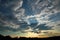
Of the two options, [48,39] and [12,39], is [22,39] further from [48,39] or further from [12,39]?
[48,39]

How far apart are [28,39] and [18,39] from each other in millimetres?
3786

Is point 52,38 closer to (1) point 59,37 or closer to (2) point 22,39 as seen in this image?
(1) point 59,37

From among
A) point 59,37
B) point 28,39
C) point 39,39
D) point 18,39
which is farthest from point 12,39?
point 59,37

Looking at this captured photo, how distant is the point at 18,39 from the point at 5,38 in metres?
3.40

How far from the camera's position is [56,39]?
107 feet

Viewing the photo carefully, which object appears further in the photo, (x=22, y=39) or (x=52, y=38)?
(x=22, y=39)

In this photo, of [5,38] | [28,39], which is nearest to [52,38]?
[28,39]

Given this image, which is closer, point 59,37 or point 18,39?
point 59,37

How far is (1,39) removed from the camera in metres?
33.9

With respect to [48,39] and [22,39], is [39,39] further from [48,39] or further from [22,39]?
[22,39]

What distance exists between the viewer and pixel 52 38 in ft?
110

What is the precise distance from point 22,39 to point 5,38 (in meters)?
4.53

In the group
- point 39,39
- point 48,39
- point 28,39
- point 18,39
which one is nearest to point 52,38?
point 48,39

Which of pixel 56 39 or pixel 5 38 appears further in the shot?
pixel 5 38
